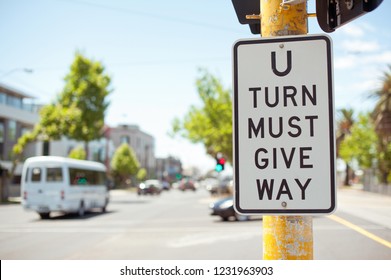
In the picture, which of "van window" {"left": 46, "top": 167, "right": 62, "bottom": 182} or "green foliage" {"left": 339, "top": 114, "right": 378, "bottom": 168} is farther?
"green foliage" {"left": 339, "top": 114, "right": 378, "bottom": 168}

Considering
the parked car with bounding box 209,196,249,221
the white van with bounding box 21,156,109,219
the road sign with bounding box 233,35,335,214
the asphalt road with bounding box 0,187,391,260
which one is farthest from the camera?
the white van with bounding box 21,156,109,219

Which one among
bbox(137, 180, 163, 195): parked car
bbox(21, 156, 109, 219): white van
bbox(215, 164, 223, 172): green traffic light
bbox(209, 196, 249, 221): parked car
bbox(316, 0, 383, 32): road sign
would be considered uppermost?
bbox(316, 0, 383, 32): road sign

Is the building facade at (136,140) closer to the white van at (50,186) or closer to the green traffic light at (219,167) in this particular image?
the green traffic light at (219,167)

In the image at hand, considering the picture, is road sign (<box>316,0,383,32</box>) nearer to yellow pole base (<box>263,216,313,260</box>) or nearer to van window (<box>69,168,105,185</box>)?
yellow pole base (<box>263,216,313,260</box>)

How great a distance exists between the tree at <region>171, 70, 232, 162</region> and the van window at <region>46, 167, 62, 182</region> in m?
19.6

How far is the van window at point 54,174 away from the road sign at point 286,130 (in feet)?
65.0

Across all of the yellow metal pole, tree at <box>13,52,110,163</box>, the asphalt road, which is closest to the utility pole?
the yellow metal pole

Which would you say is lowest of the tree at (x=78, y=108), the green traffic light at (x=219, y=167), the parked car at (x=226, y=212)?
the parked car at (x=226, y=212)

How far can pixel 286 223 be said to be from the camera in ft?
7.20

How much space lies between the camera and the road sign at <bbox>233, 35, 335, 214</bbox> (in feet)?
6.89

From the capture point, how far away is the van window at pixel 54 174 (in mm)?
20781

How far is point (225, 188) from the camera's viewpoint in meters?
45.6

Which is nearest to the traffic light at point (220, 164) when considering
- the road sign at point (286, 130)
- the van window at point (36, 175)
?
the van window at point (36, 175)
